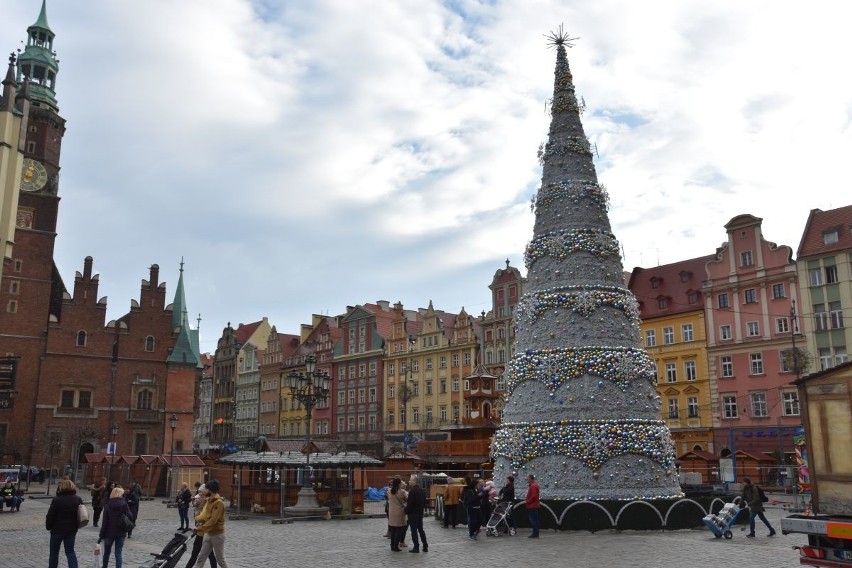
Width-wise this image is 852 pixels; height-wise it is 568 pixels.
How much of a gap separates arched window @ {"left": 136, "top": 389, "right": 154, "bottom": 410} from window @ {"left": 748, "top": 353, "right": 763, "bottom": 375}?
142 ft

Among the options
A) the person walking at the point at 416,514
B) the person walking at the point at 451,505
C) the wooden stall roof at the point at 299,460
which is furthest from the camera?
the wooden stall roof at the point at 299,460

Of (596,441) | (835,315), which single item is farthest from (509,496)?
(835,315)

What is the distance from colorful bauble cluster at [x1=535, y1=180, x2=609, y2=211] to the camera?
19.9 meters

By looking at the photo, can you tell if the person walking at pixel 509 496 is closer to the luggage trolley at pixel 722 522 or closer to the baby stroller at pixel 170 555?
the luggage trolley at pixel 722 522

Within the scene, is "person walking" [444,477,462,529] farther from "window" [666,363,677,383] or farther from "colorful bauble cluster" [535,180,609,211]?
"window" [666,363,677,383]

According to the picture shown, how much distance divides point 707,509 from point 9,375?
22683mm

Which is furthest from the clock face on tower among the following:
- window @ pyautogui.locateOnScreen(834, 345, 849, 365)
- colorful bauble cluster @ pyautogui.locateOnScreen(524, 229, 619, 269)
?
window @ pyautogui.locateOnScreen(834, 345, 849, 365)

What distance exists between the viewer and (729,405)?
146ft

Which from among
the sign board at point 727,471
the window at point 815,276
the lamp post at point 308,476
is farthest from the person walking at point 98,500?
the window at point 815,276

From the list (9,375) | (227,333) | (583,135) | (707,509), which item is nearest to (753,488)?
(707,509)

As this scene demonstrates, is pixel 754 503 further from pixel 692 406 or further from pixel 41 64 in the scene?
pixel 41 64

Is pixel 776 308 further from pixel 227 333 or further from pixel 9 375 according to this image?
pixel 227 333

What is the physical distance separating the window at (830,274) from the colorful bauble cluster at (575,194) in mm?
27125

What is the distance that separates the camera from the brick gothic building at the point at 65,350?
52.2 m
